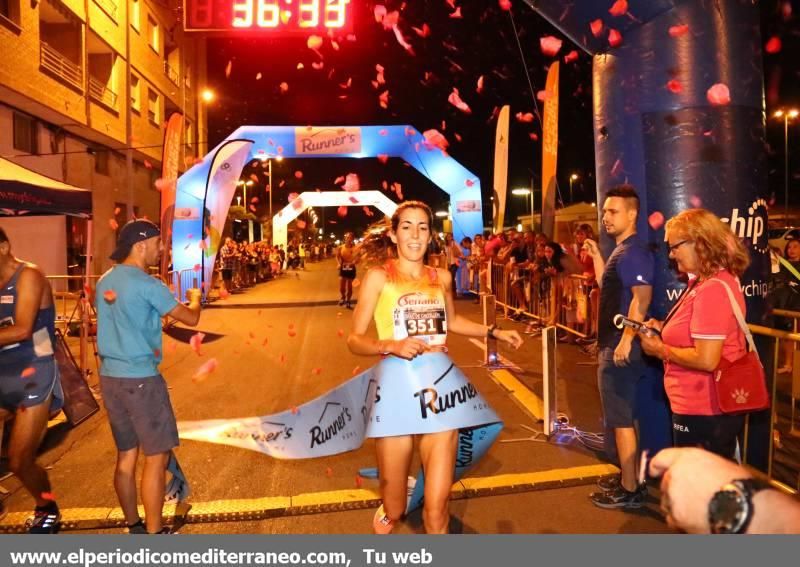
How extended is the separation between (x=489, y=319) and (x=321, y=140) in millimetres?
12900

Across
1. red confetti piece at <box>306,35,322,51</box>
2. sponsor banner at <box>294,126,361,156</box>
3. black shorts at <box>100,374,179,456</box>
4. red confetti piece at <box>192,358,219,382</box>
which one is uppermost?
red confetti piece at <box>306,35,322,51</box>

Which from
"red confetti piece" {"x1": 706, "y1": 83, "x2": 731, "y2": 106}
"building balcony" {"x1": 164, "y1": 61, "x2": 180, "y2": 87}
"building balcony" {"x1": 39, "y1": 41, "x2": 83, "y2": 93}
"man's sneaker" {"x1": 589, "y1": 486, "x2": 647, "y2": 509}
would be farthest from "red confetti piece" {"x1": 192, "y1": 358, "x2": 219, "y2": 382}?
"building balcony" {"x1": 164, "y1": 61, "x2": 180, "y2": 87}

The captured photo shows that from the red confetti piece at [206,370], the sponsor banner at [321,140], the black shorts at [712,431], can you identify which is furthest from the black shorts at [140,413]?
the sponsor banner at [321,140]

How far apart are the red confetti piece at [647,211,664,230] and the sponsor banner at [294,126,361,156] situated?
1607 cm

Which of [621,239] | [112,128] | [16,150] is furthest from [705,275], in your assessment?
[112,128]

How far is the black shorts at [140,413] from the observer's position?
11.8ft

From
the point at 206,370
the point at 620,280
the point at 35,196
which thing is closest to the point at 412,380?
the point at 620,280

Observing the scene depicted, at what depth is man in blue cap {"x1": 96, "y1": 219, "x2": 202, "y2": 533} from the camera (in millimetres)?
3604

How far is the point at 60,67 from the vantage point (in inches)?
805

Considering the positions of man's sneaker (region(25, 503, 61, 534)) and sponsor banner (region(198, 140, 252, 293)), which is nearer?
man's sneaker (region(25, 503, 61, 534))

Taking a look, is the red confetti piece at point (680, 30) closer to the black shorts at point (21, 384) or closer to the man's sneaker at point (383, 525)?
the man's sneaker at point (383, 525)

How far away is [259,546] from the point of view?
2746mm

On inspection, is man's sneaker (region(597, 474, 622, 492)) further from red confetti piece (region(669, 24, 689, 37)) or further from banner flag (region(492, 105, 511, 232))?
banner flag (region(492, 105, 511, 232))

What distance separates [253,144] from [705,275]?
17398 mm
